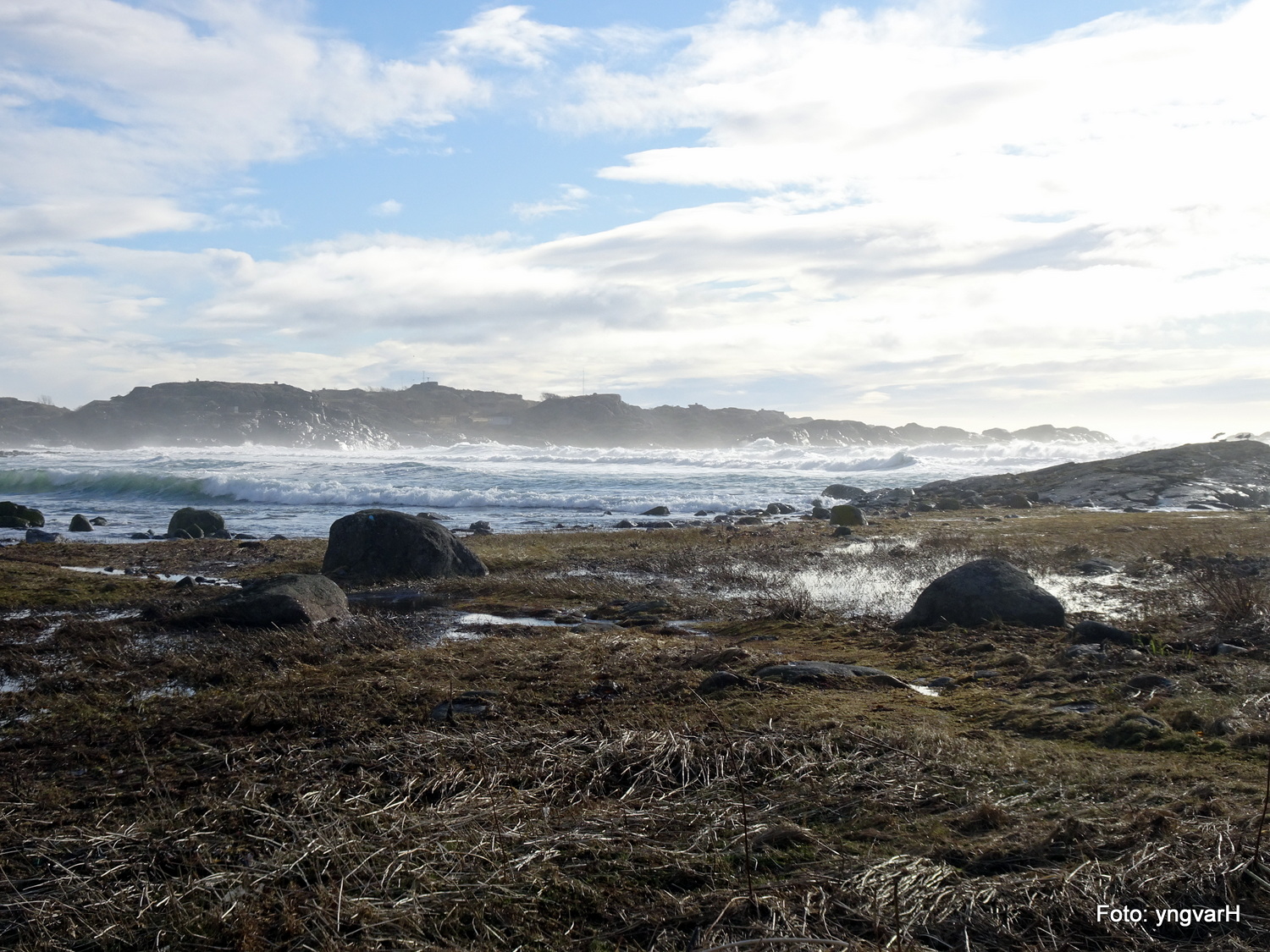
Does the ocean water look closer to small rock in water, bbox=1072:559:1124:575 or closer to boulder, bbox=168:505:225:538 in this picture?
boulder, bbox=168:505:225:538

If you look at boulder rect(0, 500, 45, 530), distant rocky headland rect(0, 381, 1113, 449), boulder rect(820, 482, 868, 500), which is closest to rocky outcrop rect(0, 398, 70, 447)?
distant rocky headland rect(0, 381, 1113, 449)

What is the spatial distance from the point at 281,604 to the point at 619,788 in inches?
223

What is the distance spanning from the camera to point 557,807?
3.88 metres

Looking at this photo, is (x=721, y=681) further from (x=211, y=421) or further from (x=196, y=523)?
(x=211, y=421)

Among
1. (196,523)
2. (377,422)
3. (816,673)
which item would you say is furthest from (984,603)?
(377,422)

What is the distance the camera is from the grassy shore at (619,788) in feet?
9.61

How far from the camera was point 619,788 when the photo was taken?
13.6ft

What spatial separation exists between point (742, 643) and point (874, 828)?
4676 millimetres

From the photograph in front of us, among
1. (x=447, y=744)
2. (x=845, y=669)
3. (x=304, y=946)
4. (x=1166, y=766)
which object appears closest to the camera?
(x=304, y=946)

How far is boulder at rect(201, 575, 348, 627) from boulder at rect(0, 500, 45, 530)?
20.1 m

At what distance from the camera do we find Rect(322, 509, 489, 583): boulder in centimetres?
1280

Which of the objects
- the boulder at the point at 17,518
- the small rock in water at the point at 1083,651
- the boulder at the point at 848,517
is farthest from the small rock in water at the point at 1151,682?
the boulder at the point at 17,518

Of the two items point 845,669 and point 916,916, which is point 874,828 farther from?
point 845,669

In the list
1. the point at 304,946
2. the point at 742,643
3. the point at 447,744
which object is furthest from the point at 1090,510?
the point at 304,946
